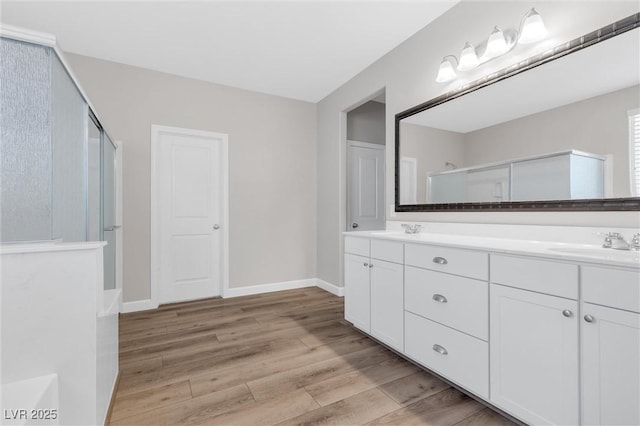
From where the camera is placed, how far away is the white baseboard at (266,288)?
3514mm

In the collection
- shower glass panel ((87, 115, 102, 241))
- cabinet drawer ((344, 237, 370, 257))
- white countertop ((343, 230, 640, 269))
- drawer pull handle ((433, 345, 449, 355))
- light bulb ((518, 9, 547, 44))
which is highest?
light bulb ((518, 9, 547, 44))

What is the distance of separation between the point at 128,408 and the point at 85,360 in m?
0.56

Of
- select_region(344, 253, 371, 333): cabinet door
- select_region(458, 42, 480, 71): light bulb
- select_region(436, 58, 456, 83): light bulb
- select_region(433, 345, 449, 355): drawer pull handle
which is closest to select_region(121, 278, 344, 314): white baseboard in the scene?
select_region(344, 253, 371, 333): cabinet door

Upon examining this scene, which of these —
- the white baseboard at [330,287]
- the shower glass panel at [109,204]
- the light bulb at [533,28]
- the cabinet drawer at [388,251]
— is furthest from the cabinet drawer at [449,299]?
the shower glass panel at [109,204]

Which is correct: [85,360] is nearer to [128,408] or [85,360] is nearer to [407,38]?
[128,408]

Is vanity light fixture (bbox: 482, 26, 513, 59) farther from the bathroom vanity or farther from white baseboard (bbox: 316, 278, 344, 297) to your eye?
white baseboard (bbox: 316, 278, 344, 297)

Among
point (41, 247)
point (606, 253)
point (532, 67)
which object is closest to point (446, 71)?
point (532, 67)

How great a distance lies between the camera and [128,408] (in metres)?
1.52

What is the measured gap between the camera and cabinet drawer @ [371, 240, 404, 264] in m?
1.97

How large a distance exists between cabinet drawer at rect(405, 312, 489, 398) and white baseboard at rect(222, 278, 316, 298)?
86.6 inches

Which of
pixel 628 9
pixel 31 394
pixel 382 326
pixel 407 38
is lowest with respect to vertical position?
pixel 382 326

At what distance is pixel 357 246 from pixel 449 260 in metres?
0.90

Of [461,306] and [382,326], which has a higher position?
[461,306]

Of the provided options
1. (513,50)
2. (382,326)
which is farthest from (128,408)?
(513,50)
